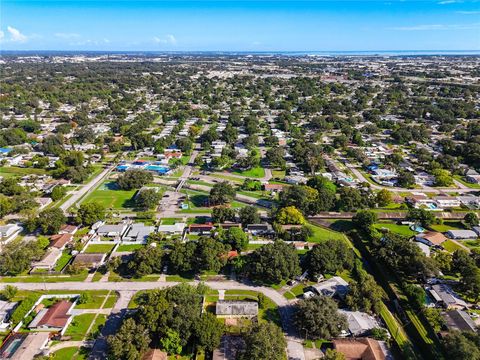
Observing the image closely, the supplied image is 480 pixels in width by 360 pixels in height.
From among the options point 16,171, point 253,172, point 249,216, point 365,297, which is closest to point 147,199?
point 249,216

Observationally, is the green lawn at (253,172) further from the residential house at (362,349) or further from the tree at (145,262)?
the residential house at (362,349)

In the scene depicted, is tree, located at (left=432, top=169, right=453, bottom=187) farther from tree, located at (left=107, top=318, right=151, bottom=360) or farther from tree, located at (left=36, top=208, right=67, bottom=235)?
tree, located at (left=36, top=208, right=67, bottom=235)

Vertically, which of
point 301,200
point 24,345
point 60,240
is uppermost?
point 301,200

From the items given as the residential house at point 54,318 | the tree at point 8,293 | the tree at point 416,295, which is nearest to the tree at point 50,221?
the tree at point 8,293

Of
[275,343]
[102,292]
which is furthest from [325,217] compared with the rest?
[102,292]

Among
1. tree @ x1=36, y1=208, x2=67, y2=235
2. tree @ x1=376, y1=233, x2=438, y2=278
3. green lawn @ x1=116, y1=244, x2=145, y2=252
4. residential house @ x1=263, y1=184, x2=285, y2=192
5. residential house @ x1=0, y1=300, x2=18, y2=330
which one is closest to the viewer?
residential house @ x1=0, y1=300, x2=18, y2=330

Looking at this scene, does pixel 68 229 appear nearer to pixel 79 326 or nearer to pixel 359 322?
pixel 79 326

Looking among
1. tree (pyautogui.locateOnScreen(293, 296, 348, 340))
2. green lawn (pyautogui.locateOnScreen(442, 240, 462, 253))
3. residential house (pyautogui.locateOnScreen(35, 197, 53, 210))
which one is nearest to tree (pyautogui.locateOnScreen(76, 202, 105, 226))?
residential house (pyautogui.locateOnScreen(35, 197, 53, 210))
